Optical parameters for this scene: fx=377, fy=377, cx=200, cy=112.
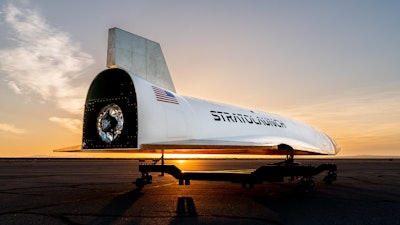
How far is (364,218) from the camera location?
6.57 metres

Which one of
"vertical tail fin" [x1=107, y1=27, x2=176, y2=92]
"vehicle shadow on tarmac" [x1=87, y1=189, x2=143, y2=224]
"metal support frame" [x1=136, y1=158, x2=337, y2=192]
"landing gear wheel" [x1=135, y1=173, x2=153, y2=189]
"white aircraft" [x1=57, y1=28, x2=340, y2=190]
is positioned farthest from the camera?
"landing gear wheel" [x1=135, y1=173, x2=153, y2=189]

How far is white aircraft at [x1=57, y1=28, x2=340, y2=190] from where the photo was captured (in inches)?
344

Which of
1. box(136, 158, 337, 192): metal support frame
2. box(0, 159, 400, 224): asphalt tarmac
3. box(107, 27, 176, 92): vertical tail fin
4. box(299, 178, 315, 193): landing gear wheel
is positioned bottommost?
box(0, 159, 400, 224): asphalt tarmac

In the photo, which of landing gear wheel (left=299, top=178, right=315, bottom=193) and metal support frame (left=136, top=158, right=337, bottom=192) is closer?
metal support frame (left=136, top=158, right=337, bottom=192)

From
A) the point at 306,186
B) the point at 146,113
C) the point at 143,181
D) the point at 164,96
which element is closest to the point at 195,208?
the point at 146,113

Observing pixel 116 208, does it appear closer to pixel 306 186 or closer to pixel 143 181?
pixel 143 181

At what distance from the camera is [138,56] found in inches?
403

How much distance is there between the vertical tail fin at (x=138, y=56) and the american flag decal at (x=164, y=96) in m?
0.94

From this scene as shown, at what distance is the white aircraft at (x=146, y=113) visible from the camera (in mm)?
8742

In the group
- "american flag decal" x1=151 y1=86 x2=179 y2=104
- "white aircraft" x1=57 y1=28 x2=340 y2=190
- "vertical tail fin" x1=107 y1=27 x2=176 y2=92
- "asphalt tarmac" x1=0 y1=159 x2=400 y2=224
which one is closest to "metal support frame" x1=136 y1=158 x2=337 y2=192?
"asphalt tarmac" x1=0 y1=159 x2=400 y2=224

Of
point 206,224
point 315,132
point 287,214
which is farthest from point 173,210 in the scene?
point 315,132

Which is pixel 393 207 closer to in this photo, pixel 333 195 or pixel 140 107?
pixel 333 195

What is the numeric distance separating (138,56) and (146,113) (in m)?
2.22

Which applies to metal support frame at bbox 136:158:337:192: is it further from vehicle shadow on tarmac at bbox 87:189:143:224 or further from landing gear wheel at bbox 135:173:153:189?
vehicle shadow on tarmac at bbox 87:189:143:224
